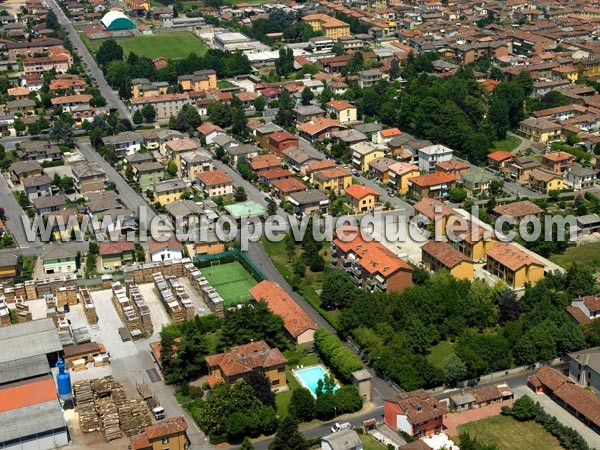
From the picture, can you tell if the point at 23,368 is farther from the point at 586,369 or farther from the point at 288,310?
the point at 586,369

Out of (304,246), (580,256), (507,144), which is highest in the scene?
(304,246)

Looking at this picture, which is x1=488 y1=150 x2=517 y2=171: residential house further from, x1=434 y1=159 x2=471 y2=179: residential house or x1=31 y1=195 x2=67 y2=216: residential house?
x1=31 y1=195 x2=67 y2=216: residential house

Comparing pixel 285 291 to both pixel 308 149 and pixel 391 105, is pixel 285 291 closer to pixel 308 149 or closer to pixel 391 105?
pixel 308 149

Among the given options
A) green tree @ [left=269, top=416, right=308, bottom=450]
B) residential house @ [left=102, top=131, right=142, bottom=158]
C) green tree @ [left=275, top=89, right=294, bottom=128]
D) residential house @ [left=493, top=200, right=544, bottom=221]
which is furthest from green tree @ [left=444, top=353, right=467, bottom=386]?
green tree @ [left=275, top=89, right=294, bottom=128]


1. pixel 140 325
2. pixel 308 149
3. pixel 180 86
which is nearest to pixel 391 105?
pixel 308 149

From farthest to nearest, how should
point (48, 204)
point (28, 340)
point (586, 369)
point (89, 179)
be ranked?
point (89, 179) < point (48, 204) < point (28, 340) < point (586, 369)

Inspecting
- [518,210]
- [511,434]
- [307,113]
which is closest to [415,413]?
[511,434]
